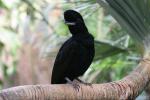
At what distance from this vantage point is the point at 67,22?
Answer: 234 centimetres

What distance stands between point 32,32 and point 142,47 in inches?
200

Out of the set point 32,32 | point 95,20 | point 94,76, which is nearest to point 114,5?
point 94,76

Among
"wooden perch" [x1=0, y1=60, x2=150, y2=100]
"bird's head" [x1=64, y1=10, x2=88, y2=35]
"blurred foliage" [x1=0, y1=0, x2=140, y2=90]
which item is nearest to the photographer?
"wooden perch" [x1=0, y1=60, x2=150, y2=100]

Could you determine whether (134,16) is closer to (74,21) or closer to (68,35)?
(74,21)

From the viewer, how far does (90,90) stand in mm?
2098

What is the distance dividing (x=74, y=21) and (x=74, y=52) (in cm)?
15

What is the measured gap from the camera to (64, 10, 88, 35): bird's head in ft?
7.58

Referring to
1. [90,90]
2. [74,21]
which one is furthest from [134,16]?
[90,90]

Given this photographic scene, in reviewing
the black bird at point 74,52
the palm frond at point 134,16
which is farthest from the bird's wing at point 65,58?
the palm frond at point 134,16

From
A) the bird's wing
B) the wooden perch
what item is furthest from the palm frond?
the bird's wing

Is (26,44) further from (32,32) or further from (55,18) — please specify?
(55,18)

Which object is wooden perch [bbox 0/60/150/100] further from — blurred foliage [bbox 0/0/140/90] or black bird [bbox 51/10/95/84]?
blurred foliage [bbox 0/0/140/90]

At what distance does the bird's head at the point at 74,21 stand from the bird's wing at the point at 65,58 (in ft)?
0.28

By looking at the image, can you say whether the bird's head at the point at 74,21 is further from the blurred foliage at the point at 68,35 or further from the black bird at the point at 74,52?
the blurred foliage at the point at 68,35
